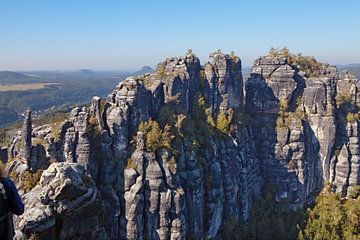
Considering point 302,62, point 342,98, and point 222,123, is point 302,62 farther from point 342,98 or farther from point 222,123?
point 222,123

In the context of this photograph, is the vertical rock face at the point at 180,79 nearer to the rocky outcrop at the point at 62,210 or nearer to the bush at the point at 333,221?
the bush at the point at 333,221

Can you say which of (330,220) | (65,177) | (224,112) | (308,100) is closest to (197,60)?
(224,112)

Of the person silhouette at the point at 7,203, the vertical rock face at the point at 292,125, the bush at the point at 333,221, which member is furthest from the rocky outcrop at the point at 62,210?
the vertical rock face at the point at 292,125

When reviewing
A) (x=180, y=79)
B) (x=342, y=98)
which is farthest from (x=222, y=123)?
(x=342, y=98)

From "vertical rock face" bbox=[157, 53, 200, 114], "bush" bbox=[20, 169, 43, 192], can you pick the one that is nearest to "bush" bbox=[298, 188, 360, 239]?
"vertical rock face" bbox=[157, 53, 200, 114]

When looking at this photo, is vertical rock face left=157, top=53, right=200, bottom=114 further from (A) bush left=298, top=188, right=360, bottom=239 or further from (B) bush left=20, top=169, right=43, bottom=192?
(A) bush left=298, top=188, right=360, bottom=239
